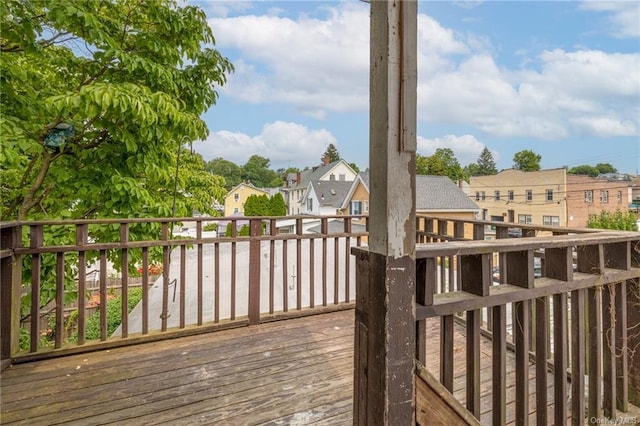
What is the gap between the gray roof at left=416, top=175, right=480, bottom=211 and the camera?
13861mm

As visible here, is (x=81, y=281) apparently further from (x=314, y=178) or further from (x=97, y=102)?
(x=314, y=178)

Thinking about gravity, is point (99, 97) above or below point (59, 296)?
above

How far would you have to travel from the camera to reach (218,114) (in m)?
3.79

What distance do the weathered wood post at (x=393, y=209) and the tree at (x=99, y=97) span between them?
213 cm

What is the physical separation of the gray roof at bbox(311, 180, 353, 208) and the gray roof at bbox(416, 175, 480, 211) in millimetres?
6325

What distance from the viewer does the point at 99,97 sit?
91.8 inches

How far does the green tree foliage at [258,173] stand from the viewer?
4400cm

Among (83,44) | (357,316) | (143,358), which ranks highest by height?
(83,44)

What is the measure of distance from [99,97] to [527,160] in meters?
34.8

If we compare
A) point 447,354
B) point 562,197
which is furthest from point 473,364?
point 562,197

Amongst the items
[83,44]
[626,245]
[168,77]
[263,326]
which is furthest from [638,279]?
[83,44]

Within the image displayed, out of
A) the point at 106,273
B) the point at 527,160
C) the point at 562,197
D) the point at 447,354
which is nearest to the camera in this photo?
the point at 447,354

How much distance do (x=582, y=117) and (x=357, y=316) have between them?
845 cm

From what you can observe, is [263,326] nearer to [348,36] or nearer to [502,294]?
[502,294]
